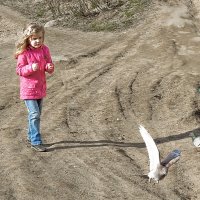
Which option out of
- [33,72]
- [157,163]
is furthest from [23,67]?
[157,163]

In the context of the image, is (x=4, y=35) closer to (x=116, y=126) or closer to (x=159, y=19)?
(x=159, y=19)

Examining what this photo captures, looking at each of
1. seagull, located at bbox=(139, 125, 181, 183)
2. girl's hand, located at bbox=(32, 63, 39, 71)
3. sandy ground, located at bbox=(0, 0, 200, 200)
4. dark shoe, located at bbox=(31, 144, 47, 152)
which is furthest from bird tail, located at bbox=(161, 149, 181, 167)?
girl's hand, located at bbox=(32, 63, 39, 71)

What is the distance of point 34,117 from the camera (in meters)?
6.92

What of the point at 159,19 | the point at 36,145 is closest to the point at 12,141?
the point at 36,145

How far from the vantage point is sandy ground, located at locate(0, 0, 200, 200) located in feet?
20.6

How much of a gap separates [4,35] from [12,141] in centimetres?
734

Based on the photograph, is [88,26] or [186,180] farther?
[88,26]

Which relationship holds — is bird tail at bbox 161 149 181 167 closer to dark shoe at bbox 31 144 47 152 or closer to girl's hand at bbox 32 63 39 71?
dark shoe at bbox 31 144 47 152

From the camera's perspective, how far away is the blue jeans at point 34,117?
6.87 metres

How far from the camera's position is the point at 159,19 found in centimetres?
1334

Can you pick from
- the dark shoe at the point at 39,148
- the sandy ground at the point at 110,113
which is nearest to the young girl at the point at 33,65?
the dark shoe at the point at 39,148

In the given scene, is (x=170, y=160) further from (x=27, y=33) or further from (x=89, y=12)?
(x=89, y=12)

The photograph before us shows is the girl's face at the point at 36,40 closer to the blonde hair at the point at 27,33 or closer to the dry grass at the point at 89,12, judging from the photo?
the blonde hair at the point at 27,33

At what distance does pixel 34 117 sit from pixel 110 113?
6.45ft
